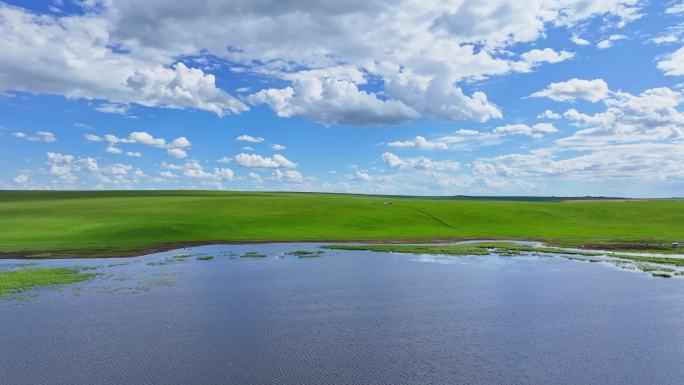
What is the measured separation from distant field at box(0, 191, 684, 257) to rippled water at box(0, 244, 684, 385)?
34.6 meters

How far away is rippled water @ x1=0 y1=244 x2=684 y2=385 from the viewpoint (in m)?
24.6

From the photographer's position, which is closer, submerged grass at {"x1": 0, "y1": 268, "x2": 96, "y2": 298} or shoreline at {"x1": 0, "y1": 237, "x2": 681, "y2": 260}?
submerged grass at {"x1": 0, "y1": 268, "x2": 96, "y2": 298}

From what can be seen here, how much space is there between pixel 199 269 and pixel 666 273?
55327 millimetres

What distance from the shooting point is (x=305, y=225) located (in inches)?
4323

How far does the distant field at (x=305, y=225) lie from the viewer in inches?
3342

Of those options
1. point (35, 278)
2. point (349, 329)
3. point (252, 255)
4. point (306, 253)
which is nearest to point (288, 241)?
point (306, 253)

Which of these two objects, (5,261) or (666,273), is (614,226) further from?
(5,261)

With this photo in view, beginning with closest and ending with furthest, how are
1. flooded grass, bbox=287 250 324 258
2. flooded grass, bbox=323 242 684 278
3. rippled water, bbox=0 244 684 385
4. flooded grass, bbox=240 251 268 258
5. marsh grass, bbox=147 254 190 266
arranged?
rippled water, bbox=0 244 684 385 → flooded grass, bbox=323 242 684 278 → marsh grass, bbox=147 254 190 266 → flooded grass, bbox=287 250 324 258 → flooded grass, bbox=240 251 268 258

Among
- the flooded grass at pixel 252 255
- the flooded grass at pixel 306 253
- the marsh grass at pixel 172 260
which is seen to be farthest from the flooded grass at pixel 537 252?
the marsh grass at pixel 172 260

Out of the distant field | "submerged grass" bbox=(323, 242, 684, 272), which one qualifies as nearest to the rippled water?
"submerged grass" bbox=(323, 242, 684, 272)

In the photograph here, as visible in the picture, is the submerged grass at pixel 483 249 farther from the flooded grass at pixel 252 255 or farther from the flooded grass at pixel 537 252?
the flooded grass at pixel 252 255

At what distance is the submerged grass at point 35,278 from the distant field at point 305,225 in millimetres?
16915

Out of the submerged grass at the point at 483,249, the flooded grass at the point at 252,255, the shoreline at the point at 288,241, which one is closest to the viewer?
the submerged grass at the point at 483,249

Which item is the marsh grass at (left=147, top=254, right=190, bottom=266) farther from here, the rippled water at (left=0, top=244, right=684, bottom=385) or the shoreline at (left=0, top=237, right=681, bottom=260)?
the rippled water at (left=0, top=244, right=684, bottom=385)
